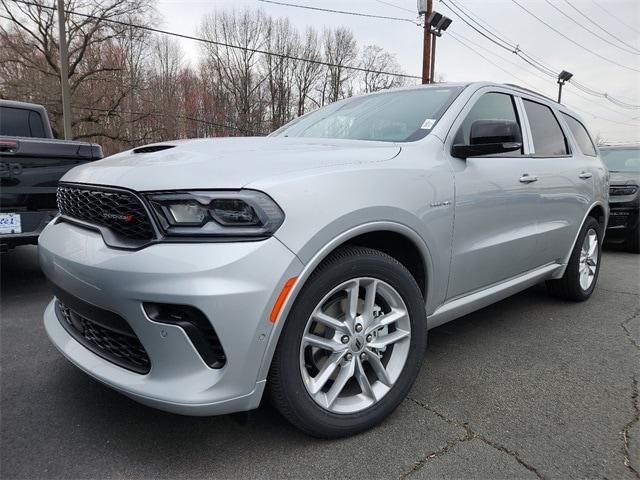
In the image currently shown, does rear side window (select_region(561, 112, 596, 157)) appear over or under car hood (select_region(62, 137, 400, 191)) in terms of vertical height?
over

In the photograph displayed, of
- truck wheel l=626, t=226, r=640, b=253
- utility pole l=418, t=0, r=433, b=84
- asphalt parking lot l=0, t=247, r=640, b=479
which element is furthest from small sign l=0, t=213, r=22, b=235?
utility pole l=418, t=0, r=433, b=84

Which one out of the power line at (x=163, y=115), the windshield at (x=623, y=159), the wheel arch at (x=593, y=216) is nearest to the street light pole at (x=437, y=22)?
the windshield at (x=623, y=159)

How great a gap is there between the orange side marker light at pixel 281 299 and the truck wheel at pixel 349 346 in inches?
3.7

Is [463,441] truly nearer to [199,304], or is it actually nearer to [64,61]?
[199,304]

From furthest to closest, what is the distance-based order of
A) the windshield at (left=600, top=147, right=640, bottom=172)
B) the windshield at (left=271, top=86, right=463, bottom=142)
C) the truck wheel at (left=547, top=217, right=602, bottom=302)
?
the windshield at (left=600, top=147, right=640, bottom=172), the truck wheel at (left=547, top=217, right=602, bottom=302), the windshield at (left=271, top=86, right=463, bottom=142)

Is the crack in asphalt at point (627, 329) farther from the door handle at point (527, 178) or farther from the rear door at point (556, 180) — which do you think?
the door handle at point (527, 178)

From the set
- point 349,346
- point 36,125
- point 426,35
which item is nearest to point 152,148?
point 349,346

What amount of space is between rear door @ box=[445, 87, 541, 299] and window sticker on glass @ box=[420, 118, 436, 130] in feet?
0.37

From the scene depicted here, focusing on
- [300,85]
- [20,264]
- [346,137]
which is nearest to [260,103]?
[300,85]

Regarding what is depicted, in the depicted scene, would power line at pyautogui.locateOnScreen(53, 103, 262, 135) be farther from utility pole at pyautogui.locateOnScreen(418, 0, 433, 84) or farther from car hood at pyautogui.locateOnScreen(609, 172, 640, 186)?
car hood at pyautogui.locateOnScreen(609, 172, 640, 186)

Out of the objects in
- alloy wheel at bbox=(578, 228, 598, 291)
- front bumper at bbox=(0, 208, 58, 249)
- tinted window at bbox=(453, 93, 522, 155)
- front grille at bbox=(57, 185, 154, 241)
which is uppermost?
tinted window at bbox=(453, 93, 522, 155)

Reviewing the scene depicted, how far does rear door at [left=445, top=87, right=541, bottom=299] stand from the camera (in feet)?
7.95

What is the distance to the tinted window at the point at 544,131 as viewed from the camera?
331 centimetres

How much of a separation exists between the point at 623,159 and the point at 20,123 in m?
9.33
